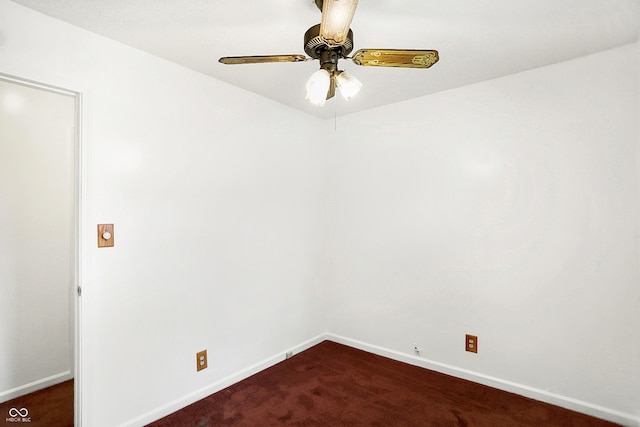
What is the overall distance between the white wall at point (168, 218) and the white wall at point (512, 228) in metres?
0.86

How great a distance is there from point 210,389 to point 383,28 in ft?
8.74

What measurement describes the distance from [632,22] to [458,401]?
8.33ft

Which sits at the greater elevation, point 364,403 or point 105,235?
point 105,235

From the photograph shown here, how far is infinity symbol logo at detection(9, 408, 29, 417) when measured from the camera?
2.15m

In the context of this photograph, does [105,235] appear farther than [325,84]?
Yes

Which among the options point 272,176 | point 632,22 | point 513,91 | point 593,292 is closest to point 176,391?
point 272,176

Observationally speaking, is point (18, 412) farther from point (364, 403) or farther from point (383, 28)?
point (383, 28)

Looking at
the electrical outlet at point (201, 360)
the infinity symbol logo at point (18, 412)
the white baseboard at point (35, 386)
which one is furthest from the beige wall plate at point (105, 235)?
the white baseboard at point (35, 386)

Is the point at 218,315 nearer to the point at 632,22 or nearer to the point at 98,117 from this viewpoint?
the point at 98,117

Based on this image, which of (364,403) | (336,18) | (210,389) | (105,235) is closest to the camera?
(336,18)

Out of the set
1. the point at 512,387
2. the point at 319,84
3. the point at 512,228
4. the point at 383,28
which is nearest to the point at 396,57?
the point at 319,84

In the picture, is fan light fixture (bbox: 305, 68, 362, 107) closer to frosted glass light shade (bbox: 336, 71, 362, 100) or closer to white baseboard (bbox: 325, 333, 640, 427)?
frosted glass light shade (bbox: 336, 71, 362, 100)

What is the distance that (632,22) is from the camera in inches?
69.8

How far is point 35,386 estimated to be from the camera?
8.02 feet
